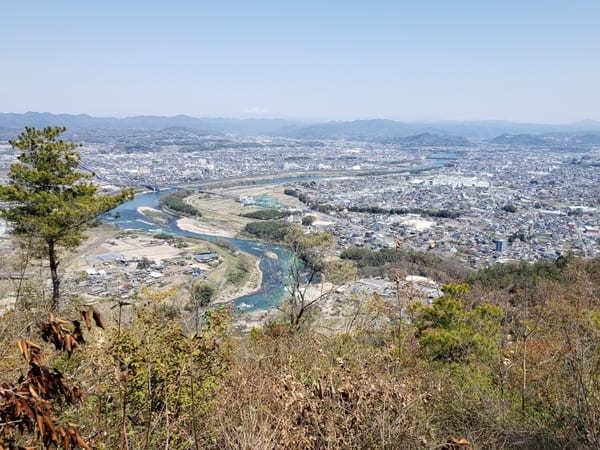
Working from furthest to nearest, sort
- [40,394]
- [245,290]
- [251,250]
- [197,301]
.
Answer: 1. [251,250]
2. [245,290]
3. [197,301]
4. [40,394]

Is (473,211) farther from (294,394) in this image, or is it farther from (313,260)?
(294,394)

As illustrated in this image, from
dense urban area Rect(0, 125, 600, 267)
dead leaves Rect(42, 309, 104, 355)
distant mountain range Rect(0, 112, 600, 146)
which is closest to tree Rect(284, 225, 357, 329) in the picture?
dense urban area Rect(0, 125, 600, 267)

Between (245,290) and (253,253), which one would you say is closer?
(245,290)

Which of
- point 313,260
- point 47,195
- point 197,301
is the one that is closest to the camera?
point 197,301

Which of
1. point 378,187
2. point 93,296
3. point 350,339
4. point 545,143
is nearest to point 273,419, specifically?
point 350,339

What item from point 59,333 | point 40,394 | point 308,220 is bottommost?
point 308,220

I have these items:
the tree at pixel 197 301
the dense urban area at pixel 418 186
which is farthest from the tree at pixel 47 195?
the dense urban area at pixel 418 186

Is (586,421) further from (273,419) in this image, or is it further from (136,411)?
(136,411)

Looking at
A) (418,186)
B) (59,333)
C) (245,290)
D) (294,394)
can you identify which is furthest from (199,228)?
(418,186)
